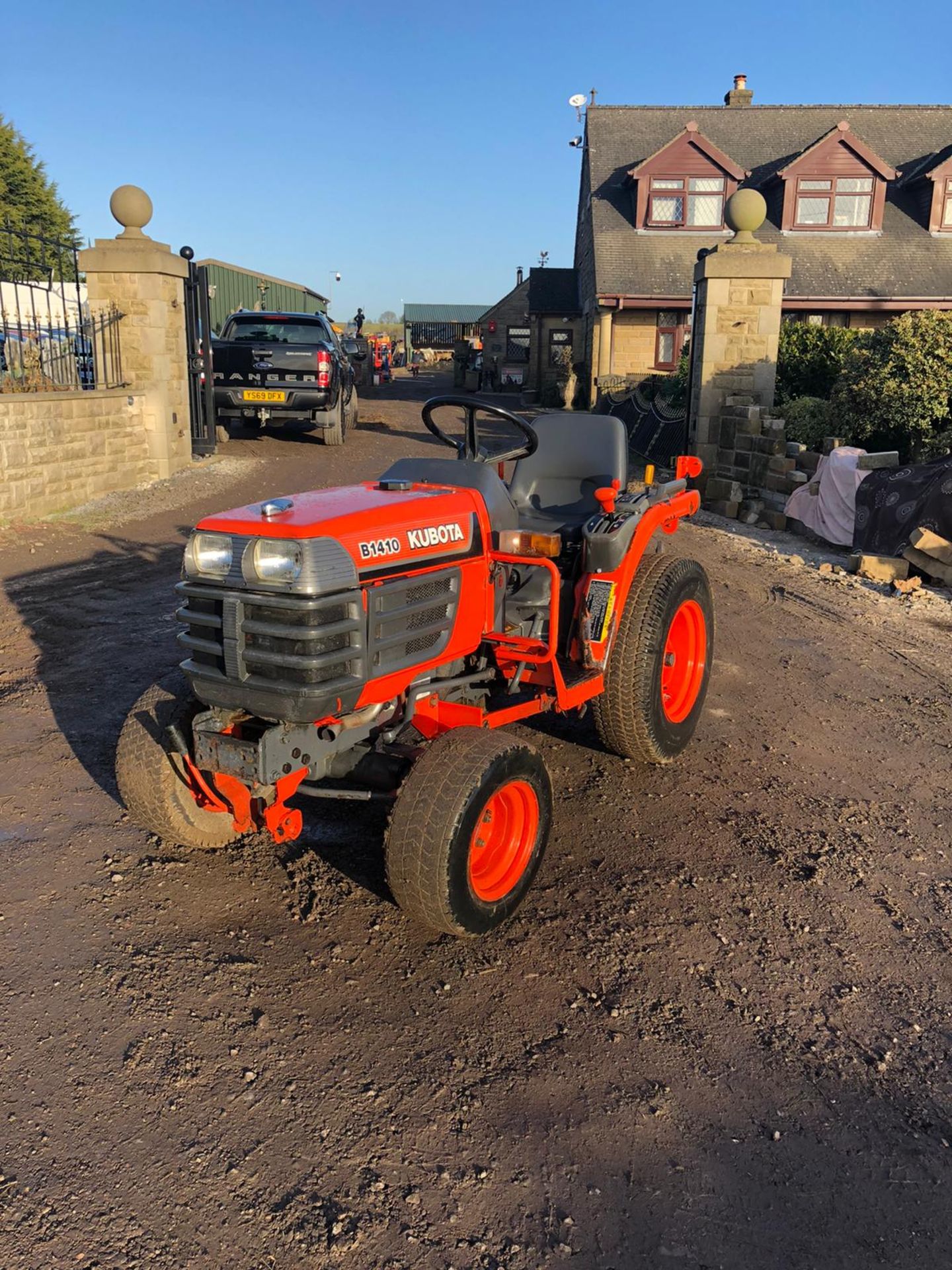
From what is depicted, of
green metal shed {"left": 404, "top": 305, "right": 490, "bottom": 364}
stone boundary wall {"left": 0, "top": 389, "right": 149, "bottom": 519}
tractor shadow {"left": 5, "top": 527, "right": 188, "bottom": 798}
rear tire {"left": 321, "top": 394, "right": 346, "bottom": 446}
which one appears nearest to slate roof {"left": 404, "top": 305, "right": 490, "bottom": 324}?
green metal shed {"left": 404, "top": 305, "right": 490, "bottom": 364}

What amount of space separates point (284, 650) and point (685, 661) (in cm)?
255

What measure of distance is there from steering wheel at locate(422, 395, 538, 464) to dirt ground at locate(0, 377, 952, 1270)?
4.68 feet

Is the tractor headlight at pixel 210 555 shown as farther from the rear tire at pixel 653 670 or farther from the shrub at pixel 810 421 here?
the shrub at pixel 810 421

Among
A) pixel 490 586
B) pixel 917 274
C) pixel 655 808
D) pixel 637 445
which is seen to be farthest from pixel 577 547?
pixel 917 274

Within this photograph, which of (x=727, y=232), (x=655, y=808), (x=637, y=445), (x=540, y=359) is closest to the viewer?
(x=655, y=808)

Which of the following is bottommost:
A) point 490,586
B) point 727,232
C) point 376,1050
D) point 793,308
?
point 376,1050

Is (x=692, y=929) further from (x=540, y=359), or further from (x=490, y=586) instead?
(x=540, y=359)

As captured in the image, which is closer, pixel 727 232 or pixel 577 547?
pixel 577 547

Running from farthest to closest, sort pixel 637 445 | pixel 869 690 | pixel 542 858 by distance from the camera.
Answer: pixel 637 445
pixel 869 690
pixel 542 858

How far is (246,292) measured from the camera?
24656mm

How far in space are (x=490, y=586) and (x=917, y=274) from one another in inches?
892

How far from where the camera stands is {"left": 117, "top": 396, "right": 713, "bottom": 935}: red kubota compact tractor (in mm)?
2908

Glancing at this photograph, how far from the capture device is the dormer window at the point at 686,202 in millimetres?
23984

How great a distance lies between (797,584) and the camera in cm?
772
